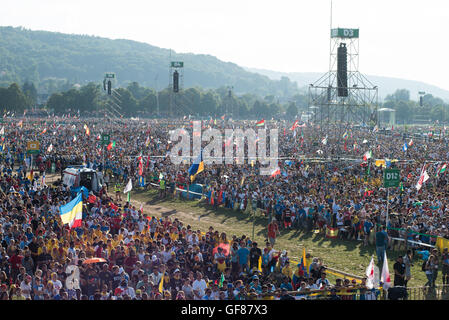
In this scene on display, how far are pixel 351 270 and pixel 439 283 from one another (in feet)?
8.14

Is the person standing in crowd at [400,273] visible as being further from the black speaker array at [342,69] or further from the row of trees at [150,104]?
the row of trees at [150,104]

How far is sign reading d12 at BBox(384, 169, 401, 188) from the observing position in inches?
679

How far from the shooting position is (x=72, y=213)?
48.9 feet

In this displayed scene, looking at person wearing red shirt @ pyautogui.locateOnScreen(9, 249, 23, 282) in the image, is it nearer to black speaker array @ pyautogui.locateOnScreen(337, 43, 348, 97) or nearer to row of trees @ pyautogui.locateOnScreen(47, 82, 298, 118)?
black speaker array @ pyautogui.locateOnScreen(337, 43, 348, 97)

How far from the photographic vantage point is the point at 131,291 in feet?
34.9

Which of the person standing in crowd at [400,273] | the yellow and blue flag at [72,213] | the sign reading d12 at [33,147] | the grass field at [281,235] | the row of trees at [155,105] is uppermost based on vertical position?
the row of trees at [155,105]

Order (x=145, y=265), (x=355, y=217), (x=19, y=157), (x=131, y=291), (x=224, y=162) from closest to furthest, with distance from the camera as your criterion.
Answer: (x=131, y=291), (x=145, y=265), (x=355, y=217), (x=224, y=162), (x=19, y=157)

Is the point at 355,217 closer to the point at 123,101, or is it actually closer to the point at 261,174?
the point at 261,174

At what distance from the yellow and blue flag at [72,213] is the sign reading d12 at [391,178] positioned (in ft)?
31.1

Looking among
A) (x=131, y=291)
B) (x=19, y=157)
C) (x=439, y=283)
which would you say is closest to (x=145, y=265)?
(x=131, y=291)

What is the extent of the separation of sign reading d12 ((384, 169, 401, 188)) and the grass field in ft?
7.64

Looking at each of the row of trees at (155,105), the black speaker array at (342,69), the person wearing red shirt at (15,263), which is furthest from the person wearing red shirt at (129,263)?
the row of trees at (155,105)

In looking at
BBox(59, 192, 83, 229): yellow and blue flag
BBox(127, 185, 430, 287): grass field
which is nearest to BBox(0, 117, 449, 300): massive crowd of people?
BBox(59, 192, 83, 229): yellow and blue flag

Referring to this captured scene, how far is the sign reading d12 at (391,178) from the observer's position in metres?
17.2
